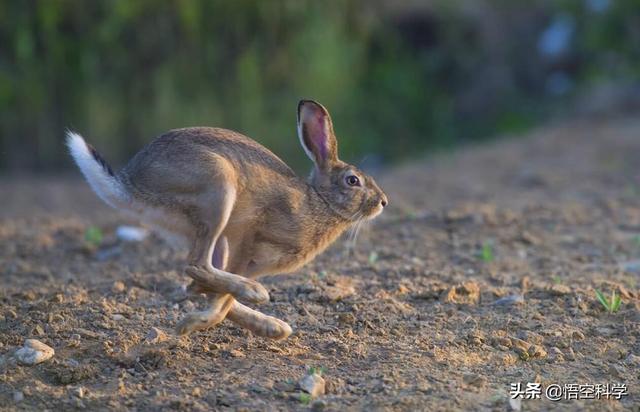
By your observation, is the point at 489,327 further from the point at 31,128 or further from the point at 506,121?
the point at 506,121

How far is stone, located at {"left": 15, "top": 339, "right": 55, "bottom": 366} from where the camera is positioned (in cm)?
442

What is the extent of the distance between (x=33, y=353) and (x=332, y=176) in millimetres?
1750

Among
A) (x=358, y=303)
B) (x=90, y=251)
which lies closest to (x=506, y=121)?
(x=90, y=251)

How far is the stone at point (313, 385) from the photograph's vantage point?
416 centimetres

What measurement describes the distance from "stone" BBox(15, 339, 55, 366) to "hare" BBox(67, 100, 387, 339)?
57 cm

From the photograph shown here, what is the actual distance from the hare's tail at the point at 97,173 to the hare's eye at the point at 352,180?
3.86 feet

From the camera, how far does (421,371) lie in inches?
174

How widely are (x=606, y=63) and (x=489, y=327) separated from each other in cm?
1002

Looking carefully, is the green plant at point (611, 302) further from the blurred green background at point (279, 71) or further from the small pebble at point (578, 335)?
the blurred green background at point (279, 71)

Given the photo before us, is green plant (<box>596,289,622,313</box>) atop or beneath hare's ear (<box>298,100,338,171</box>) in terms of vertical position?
beneath

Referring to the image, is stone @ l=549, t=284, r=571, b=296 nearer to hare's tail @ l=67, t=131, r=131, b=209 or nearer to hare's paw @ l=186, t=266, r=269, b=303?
hare's paw @ l=186, t=266, r=269, b=303

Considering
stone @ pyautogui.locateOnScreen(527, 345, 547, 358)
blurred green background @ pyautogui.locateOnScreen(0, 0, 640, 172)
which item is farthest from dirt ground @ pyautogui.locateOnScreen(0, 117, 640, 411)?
blurred green background @ pyautogui.locateOnScreen(0, 0, 640, 172)

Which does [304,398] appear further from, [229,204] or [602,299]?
[602,299]

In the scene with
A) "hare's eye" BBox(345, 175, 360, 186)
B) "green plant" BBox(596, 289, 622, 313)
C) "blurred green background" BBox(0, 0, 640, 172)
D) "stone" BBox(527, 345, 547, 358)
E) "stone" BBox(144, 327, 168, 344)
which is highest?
"blurred green background" BBox(0, 0, 640, 172)
